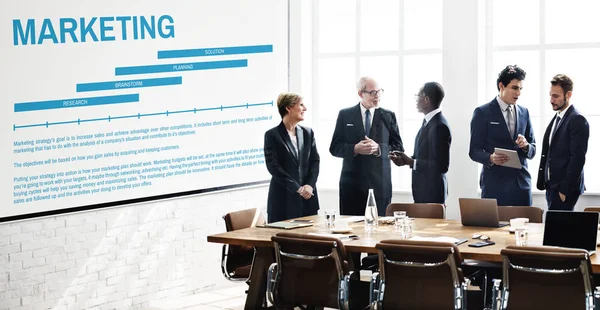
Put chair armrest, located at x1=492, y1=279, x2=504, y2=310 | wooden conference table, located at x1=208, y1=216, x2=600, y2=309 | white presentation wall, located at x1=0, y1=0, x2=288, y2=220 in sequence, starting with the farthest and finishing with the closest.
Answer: white presentation wall, located at x1=0, y1=0, x2=288, y2=220
wooden conference table, located at x1=208, y1=216, x2=600, y2=309
chair armrest, located at x1=492, y1=279, x2=504, y2=310

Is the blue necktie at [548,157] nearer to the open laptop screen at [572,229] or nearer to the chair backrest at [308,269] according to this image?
the open laptop screen at [572,229]

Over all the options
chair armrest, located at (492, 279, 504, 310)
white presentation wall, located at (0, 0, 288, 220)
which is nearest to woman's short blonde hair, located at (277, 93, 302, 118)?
white presentation wall, located at (0, 0, 288, 220)

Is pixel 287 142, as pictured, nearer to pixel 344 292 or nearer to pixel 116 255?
pixel 116 255

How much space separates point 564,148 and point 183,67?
11.6ft

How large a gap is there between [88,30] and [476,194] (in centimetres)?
406

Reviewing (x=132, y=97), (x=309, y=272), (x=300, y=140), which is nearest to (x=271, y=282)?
(x=309, y=272)

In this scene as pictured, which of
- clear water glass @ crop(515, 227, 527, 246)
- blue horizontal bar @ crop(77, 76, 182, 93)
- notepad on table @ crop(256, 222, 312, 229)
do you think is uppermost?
blue horizontal bar @ crop(77, 76, 182, 93)

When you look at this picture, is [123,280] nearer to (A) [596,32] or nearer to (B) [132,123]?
(B) [132,123]

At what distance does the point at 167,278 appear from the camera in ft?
28.1

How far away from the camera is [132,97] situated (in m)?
8.05

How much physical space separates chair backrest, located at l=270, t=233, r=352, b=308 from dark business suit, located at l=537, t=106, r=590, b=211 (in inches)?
101

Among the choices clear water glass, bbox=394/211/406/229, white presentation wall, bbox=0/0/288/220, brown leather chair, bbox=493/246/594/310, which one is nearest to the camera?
brown leather chair, bbox=493/246/594/310

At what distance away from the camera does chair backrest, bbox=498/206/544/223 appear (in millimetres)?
6828

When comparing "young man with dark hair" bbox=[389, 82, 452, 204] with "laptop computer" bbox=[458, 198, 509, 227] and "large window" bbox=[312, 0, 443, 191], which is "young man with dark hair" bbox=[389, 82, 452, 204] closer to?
"large window" bbox=[312, 0, 443, 191]
